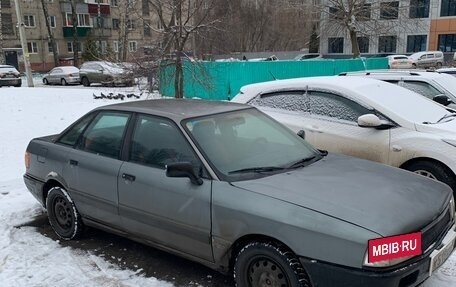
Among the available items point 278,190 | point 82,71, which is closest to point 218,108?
point 278,190

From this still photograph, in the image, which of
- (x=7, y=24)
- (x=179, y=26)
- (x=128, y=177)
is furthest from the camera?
(x=7, y=24)

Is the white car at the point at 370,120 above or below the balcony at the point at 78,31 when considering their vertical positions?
below

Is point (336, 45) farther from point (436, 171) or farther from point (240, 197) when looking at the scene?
point (240, 197)

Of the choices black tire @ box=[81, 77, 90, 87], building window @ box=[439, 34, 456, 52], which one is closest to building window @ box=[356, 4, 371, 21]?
black tire @ box=[81, 77, 90, 87]

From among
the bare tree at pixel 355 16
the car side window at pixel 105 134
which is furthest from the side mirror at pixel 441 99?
the bare tree at pixel 355 16

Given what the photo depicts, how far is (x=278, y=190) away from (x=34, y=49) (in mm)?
51729

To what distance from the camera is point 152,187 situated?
150 inches

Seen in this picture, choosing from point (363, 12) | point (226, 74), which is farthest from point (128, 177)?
point (363, 12)

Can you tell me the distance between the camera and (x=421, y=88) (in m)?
8.10

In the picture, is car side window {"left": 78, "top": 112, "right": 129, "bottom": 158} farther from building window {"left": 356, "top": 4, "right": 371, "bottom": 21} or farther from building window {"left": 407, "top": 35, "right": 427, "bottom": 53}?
building window {"left": 407, "top": 35, "right": 427, "bottom": 53}

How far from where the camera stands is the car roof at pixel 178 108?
4.04m

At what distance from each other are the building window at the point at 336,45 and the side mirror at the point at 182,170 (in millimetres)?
51303

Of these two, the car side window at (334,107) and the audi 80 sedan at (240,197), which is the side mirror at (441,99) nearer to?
the car side window at (334,107)

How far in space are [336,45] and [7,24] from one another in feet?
119
